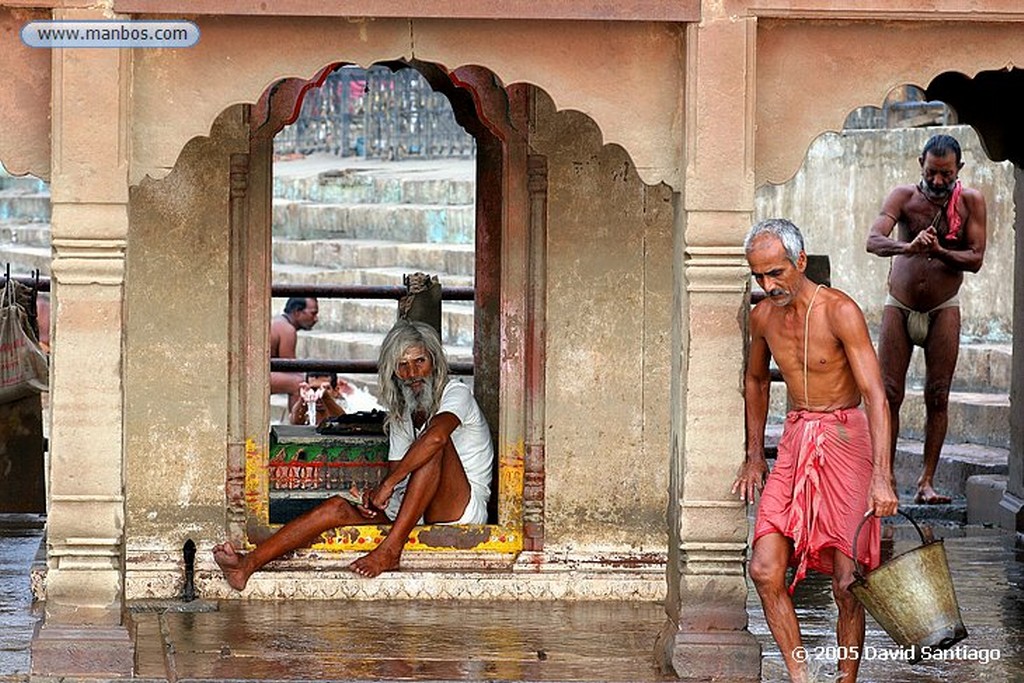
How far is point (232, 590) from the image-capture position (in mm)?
9258

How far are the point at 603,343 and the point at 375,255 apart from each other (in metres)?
11.7

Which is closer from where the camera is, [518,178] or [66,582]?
[66,582]

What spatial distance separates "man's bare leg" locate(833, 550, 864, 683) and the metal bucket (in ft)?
0.23

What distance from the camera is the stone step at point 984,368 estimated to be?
14758 mm

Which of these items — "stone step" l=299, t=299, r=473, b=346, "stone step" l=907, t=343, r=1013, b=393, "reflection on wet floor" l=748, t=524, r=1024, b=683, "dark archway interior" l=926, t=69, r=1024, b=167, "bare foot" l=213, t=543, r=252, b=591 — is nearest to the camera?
"reflection on wet floor" l=748, t=524, r=1024, b=683

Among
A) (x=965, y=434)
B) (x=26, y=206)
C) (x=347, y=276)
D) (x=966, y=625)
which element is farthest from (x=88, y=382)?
(x=26, y=206)

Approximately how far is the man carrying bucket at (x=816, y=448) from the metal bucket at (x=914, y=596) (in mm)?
128

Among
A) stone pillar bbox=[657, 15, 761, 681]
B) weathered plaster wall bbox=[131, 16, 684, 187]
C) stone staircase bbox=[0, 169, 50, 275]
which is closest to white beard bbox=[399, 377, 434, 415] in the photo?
stone pillar bbox=[657, 15, 761, 681]

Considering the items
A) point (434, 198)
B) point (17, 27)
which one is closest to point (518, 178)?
point (17, 27)

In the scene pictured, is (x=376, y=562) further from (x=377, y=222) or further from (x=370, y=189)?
(x=370, y=189)

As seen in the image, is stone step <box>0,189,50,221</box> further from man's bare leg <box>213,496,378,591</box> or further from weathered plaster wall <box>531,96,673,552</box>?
weathered plaster wall <box>531,96,673,552</box>

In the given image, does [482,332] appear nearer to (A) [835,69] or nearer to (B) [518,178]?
(B) [518,178]

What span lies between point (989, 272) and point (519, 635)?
26.6 ft

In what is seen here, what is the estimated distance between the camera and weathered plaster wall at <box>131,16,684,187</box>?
7613mm
